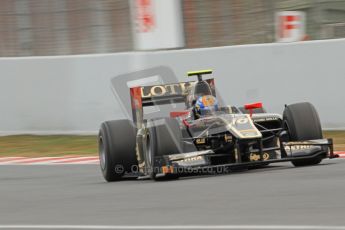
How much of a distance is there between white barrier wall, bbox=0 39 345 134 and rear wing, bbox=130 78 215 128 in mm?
4423

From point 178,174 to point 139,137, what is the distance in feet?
2.70

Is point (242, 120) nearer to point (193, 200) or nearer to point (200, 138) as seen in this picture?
point (200, 138)

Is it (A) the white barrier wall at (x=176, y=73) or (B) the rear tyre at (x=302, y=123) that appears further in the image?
(A) the white barrier wall at (x=176, y=73)

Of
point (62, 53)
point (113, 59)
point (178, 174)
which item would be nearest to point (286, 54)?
point (113, 59)

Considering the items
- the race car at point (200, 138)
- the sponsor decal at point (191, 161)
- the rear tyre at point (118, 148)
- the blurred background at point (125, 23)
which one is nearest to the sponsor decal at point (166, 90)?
the race car at point (200, 138)

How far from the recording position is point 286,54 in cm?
1661

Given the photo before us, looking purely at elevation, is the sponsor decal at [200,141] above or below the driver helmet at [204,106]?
below

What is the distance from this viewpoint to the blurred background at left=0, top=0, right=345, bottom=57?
16.7m

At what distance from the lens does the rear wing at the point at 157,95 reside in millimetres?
12102

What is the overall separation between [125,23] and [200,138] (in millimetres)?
7733

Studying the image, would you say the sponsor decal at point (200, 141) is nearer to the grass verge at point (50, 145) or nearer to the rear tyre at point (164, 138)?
the rear tyre at point (164, 138)

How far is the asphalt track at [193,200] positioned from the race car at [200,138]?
7.0 inches

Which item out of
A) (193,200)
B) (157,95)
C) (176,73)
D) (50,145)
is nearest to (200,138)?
(157,95)

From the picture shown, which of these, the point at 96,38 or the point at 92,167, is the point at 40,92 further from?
the point at 92,167
